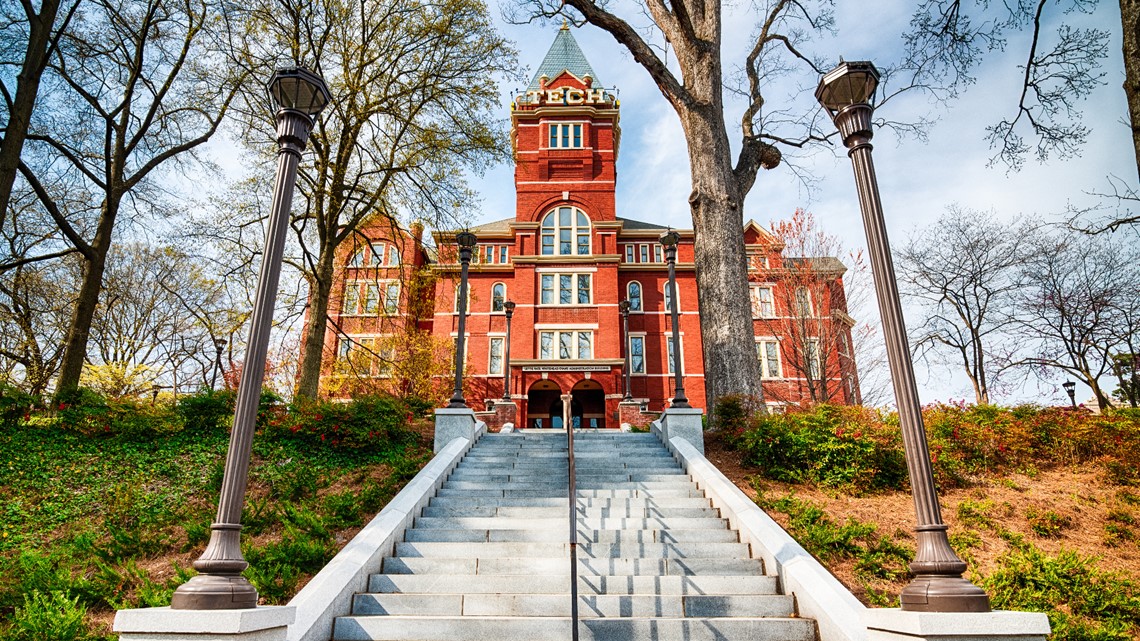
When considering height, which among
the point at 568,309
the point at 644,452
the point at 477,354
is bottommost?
the point at 644,452

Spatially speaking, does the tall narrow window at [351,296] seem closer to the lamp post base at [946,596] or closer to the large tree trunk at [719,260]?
the large tree trunk at [719,260]

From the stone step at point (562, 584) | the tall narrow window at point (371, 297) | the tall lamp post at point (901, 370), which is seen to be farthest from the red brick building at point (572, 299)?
the tall lamp post at point (901, 370)

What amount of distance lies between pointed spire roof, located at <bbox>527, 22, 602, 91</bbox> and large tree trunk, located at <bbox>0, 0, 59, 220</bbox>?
1166 inches

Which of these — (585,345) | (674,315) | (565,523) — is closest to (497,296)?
(585,345)

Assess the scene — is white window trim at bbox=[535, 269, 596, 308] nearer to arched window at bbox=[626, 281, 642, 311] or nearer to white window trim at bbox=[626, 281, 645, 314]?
white window trim at bbox=[626, 281, 645, 314]

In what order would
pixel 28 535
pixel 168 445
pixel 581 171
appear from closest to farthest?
pixel 28 535 < pixel 168 445 < pixel 581 171

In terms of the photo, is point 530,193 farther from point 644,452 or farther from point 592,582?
point 592,582

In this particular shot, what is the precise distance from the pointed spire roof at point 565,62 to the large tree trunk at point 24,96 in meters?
29.6

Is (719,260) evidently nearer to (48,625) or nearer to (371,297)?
(48,625)

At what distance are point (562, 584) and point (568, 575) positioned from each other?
0.52ft

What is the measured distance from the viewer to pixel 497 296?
34844mm

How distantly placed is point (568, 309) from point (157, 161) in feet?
69.4

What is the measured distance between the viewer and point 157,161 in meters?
13.9

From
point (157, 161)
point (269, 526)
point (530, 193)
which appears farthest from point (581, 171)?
point (269, 526)
